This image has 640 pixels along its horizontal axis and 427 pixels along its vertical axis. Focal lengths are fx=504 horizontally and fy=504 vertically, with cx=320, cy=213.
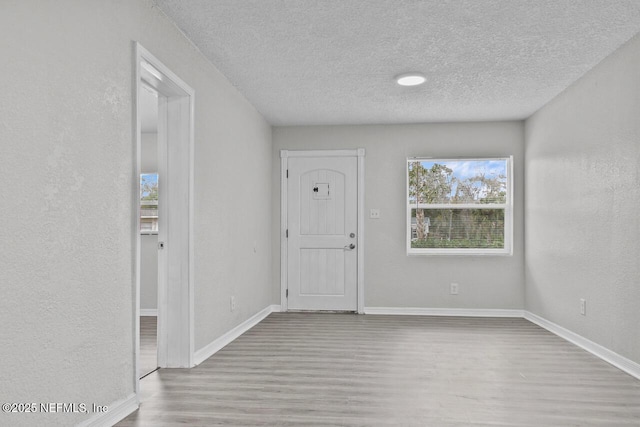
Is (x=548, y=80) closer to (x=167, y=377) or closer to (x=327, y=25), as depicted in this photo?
(x=327, y=25)

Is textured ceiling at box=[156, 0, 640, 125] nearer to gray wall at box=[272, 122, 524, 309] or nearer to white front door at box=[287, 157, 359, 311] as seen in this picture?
gray wall at box=[272, 122, 524, 309]

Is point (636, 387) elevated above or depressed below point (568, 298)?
below

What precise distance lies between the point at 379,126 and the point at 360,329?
8.10 feet

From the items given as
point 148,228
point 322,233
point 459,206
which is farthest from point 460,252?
point 148,228

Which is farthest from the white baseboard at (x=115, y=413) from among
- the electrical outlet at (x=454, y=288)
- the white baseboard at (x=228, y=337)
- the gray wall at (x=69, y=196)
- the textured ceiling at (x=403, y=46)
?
the electrical outlet at (x=454, y=288)

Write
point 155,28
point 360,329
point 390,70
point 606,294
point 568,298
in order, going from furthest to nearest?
1. point 360,329
2. point 568,298
3. point 390,70
4. point 606,294
5. point 155,28

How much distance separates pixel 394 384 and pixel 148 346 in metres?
2.21

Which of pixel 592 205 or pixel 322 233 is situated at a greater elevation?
pixel 592 205

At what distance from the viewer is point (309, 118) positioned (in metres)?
5.77

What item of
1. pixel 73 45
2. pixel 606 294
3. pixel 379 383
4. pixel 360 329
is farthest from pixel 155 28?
pixel 606 294

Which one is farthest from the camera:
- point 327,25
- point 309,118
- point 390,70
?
point 309,118

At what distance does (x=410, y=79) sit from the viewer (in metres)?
4.21

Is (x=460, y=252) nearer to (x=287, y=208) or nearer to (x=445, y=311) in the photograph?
(x=445, y=311)

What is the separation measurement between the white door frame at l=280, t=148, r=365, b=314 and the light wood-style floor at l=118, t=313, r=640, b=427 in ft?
4.40
